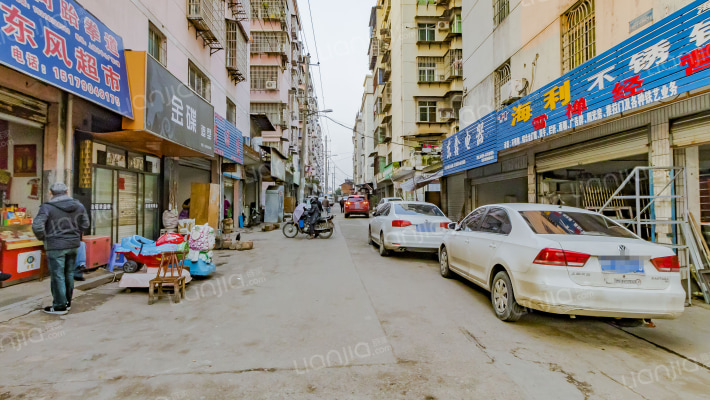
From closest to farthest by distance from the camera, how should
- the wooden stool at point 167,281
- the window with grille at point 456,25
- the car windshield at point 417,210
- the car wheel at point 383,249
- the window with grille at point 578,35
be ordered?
the wooden stool at point 167,281 < the window with grille at point 578,35 < the car windshield at point 417,210 < the car wheel at point 383,249 < the window with grille at point 456,25

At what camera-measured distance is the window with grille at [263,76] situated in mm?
31000

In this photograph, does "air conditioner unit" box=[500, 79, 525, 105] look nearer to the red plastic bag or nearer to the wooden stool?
the red plastic bag

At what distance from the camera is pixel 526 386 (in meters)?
3.07

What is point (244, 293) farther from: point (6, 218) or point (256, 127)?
point (256, 127)

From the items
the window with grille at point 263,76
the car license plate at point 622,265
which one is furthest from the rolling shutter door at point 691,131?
the window with grille at point 263,76

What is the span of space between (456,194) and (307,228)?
27.1 ft

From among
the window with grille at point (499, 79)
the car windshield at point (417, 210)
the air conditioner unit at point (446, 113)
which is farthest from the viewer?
the air conditioner unit at point (446, 113)

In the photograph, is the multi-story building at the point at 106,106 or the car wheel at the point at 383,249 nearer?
the multi-story building at the point at 106,106

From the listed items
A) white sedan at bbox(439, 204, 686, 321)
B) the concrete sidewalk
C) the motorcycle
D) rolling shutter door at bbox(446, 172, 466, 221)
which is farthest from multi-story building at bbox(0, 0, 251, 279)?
rolling shutter door at bbox(446, 172, 466, 221)

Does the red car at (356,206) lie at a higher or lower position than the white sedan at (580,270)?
higher

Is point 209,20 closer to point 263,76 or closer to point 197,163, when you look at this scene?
point 197,163

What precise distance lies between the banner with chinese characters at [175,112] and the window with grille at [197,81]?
1.95 m

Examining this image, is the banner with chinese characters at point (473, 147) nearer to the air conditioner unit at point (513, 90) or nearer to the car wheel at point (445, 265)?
the air conditioner unit at point (513, 90)

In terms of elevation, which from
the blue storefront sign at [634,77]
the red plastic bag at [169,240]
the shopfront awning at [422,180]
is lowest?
the red plastic bag at [169,240]
